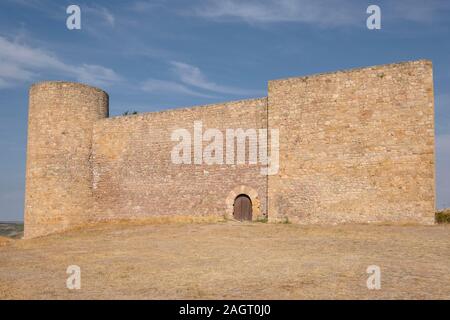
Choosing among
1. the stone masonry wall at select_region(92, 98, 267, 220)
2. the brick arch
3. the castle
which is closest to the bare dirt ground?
the castle

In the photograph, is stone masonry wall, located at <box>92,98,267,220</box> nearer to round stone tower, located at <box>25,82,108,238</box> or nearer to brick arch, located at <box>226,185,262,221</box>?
brick arch, located at <box>226,185,262,221</box>

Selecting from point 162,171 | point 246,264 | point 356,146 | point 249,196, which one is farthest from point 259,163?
point 246,264

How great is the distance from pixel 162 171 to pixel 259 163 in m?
4.19

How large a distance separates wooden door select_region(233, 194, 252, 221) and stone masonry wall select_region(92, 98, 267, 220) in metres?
0.30

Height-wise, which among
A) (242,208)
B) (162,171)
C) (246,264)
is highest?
(162,171)

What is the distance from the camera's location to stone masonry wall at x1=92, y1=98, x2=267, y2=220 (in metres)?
15.6

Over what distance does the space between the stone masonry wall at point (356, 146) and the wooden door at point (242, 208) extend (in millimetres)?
1063

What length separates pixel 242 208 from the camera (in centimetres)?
→ 1549

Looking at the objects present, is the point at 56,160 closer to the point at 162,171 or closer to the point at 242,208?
the point at 162,171

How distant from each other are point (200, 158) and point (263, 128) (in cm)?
270
